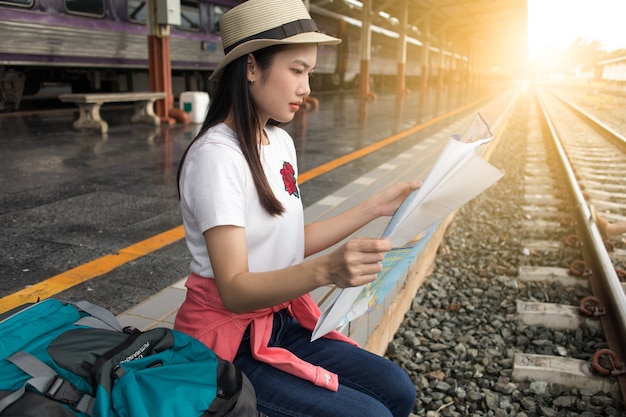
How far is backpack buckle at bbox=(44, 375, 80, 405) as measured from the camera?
3.29 feet

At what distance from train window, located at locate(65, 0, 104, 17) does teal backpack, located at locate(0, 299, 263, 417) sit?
10894 millimetres

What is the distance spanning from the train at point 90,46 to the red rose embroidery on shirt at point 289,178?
9.68 meters

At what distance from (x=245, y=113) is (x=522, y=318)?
2.55m

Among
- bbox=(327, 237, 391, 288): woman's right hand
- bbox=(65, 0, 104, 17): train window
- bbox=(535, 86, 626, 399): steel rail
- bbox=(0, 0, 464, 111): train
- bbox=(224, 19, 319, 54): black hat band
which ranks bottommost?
bbox=(535, 86, 626, 399): steel rail

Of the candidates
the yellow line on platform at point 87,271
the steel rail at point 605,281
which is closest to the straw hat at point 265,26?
the yellow line on platform at point 87,271

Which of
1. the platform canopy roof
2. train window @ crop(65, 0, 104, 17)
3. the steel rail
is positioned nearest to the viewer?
the steel rail

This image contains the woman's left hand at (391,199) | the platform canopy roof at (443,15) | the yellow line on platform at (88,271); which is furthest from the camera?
the platform canopy roof at (443,15)

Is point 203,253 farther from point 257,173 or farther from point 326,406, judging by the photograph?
point 326,406

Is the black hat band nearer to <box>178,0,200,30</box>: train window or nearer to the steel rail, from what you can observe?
the steel rail

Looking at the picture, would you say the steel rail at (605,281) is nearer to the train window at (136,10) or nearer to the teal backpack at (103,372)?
the teal backpack at (103,372)

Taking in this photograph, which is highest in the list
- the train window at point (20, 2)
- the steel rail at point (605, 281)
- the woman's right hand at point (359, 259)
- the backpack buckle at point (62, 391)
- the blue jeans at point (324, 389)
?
the train window at point (20, 2)

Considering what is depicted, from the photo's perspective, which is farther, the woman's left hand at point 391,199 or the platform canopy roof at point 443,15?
the platform canopy roof at point 443,15

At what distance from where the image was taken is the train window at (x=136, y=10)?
12062mm

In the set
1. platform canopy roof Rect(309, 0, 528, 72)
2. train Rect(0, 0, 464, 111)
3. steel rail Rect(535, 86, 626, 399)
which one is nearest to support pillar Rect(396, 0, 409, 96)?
platform canopy roof Rect(309, 0, 528, 72)
